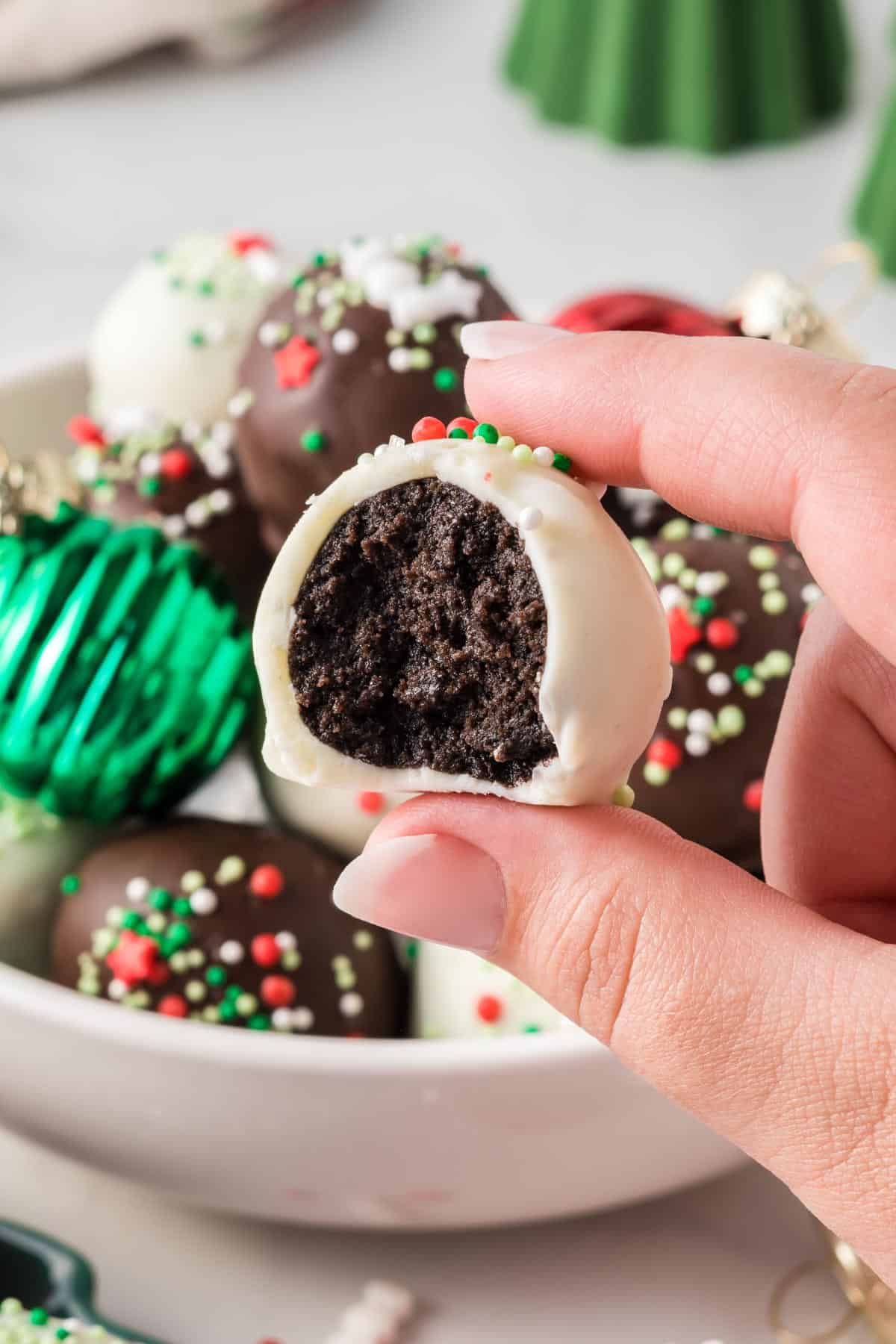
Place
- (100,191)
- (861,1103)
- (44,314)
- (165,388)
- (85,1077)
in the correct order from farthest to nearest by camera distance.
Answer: (100,191) < (44,314) < (165,388) < (85,1077) < (861,1103)

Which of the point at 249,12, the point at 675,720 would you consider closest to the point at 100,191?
the point at 249,12

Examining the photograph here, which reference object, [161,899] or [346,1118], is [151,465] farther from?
[346,1118]

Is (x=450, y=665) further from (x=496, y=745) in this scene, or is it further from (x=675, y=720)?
(x=675, y=720)

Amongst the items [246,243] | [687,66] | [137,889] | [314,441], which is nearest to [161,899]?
[137,889]

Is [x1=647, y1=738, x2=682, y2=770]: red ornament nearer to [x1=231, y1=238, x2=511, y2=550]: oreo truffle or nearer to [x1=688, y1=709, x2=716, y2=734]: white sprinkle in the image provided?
[x1=688, y1=709, x2=716, y2=734]: white sprinkle

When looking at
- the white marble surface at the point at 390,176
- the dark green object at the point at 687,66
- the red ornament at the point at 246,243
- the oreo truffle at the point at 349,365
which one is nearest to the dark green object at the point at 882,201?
the white marble surface at the point at 390,176

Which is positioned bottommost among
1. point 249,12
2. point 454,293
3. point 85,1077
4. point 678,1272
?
point 678,1272

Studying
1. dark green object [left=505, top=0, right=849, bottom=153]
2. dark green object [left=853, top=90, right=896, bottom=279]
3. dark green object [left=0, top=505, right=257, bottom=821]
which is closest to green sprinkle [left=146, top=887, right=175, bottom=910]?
dark green object [left=0, top=505, right=257, bottom=821]
